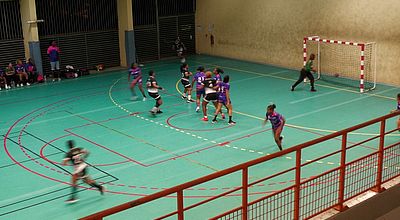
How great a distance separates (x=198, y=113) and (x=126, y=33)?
12420mm

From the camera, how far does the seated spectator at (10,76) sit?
26.1 meters

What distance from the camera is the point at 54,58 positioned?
2786cm

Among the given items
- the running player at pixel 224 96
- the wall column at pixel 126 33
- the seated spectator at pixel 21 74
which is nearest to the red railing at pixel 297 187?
the running player at pixel 224 96

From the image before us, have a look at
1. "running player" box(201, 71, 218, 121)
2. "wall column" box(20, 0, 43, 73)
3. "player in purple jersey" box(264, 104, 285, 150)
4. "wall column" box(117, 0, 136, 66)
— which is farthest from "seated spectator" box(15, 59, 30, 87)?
"player in purple jersey" box(264, 104, 285, 150)

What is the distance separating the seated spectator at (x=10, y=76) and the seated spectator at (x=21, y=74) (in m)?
0.20

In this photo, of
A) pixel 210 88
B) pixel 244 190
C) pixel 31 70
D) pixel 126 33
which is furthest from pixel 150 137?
pixel 126 33

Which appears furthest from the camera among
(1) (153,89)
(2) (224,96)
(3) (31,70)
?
(3) (31,70)

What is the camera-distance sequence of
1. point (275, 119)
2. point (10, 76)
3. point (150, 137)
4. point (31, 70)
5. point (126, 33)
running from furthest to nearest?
point (126, 33)
point (31, 70)
point (10, 76)
point (150, 137)
point (275, 119)

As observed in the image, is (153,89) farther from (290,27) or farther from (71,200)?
(290,27)

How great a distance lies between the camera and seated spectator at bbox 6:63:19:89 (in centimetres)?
2609

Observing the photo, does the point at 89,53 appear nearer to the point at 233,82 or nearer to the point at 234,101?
the point at 233,82

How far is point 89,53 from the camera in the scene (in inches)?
1205

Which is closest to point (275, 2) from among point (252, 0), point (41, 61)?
point (252, 0)

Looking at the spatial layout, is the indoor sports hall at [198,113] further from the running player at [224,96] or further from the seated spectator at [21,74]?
the running player at [224,96]
